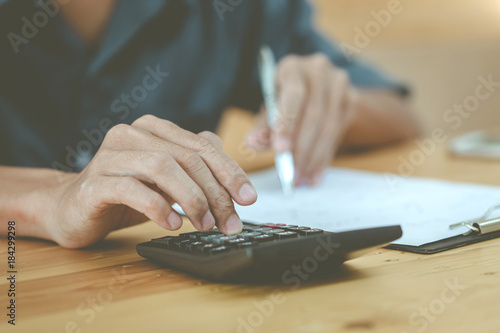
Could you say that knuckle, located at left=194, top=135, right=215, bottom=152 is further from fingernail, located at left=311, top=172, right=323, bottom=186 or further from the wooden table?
fingernail, located at left=311, top=172, right=323, bottom=186

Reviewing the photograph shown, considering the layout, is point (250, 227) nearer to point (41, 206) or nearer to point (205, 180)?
point (205, 180)

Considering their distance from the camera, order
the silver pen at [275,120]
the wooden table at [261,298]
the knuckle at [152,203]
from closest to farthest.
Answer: the wooden table at [261,298], the knuckle at [152,203], the silver pen at [275,120]

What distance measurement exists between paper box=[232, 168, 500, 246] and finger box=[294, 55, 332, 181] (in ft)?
0.18

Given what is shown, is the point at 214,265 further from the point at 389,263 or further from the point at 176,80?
the point at 176,80

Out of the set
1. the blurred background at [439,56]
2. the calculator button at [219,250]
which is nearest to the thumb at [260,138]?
the calculator button at [219,250]

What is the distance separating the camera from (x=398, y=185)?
676 mm

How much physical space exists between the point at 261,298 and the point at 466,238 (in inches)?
7.5

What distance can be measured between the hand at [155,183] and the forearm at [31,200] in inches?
1.0

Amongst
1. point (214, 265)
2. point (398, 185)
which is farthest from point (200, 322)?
point (398, 185)

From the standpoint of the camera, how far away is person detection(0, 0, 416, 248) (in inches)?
15.9

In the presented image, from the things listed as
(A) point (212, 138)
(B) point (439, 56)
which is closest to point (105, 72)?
(A) point (212, 138)

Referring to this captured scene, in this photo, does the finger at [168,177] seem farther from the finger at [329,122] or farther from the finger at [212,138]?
the finger at [329,122]

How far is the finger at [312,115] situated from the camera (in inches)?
30.8

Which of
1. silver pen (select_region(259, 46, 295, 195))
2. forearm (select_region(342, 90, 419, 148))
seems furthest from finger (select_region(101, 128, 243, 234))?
forearm (select_region(342, 90, 419, 148))
